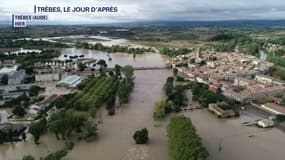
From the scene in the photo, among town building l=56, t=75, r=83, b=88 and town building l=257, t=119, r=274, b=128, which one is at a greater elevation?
town building l=56, t=75, r=83, b=88

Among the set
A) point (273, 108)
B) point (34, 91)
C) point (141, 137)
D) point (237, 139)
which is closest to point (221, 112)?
point (237, 139)

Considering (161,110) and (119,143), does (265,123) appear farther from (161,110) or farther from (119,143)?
(119,143)

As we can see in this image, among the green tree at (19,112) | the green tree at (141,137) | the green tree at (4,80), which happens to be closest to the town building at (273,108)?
the green tree at (141,137)

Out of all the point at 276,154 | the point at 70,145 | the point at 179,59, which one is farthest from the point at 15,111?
the point at 179,59

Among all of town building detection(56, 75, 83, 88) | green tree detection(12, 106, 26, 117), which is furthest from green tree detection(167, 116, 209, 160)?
town building detection(56, 75, 83, 88)

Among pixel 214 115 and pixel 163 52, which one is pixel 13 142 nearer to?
pixel 214 115

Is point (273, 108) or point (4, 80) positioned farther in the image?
point (4, 80)

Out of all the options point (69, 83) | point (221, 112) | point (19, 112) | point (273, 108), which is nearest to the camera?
point (19, 112)

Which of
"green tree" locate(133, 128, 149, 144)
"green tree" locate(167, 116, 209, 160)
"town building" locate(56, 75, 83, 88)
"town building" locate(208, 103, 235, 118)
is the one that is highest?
Answer: "town building" locate(56, 75, 83, 88)

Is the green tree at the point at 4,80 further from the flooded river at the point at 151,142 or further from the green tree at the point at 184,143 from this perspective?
the green tree at the point at 184,143

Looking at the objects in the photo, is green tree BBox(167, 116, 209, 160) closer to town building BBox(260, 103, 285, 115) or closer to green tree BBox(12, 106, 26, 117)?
town building BBox(260, 103, 285, 115)

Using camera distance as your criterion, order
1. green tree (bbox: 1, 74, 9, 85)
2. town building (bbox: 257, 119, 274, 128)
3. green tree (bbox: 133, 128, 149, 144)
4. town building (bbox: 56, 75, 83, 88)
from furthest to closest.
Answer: green tree (bbox: 1, 74, 9, 85) < town building (bbox: 56, 75, 83, 88) < town building (bbox: 257, 119, 274, 128) < green tree (bbox: 133, 128, 149, 144)
